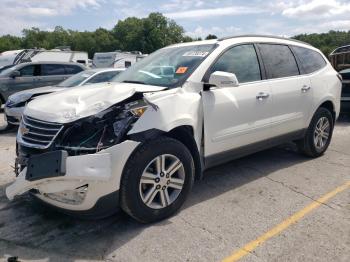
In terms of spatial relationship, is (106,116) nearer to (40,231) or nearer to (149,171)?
(149,171)

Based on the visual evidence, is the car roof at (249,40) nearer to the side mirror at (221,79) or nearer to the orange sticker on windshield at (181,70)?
the orange sticker on windshield at (181,70)

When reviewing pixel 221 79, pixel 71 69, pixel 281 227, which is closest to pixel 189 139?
pixel 221 79

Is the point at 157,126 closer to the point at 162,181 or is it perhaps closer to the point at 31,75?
the point at 162,181

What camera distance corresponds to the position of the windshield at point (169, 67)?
3900mm

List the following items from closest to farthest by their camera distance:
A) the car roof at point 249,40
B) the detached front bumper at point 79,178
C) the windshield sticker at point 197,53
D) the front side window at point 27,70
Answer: the detached front bumper at point 79,178
the windshield sticker at point 197,53
the car roof at point 249,40
the front side window at point 27,70

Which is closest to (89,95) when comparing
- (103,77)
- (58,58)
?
(103,77)

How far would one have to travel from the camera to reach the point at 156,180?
3443mm

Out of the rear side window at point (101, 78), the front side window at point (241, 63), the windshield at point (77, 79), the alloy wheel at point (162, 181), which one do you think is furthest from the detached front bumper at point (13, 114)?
the alloy wheel at point (162, 181)

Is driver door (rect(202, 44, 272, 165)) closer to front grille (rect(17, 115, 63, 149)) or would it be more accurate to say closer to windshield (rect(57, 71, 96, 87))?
front grille (rect(17, 115, 63, 149))

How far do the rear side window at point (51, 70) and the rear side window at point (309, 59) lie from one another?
9.20 metres

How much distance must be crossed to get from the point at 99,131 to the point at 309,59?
3602 millimetres

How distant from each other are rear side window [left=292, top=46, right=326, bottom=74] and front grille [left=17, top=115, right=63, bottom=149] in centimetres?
357

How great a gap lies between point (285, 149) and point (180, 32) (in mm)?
91768

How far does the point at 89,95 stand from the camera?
357 cm
